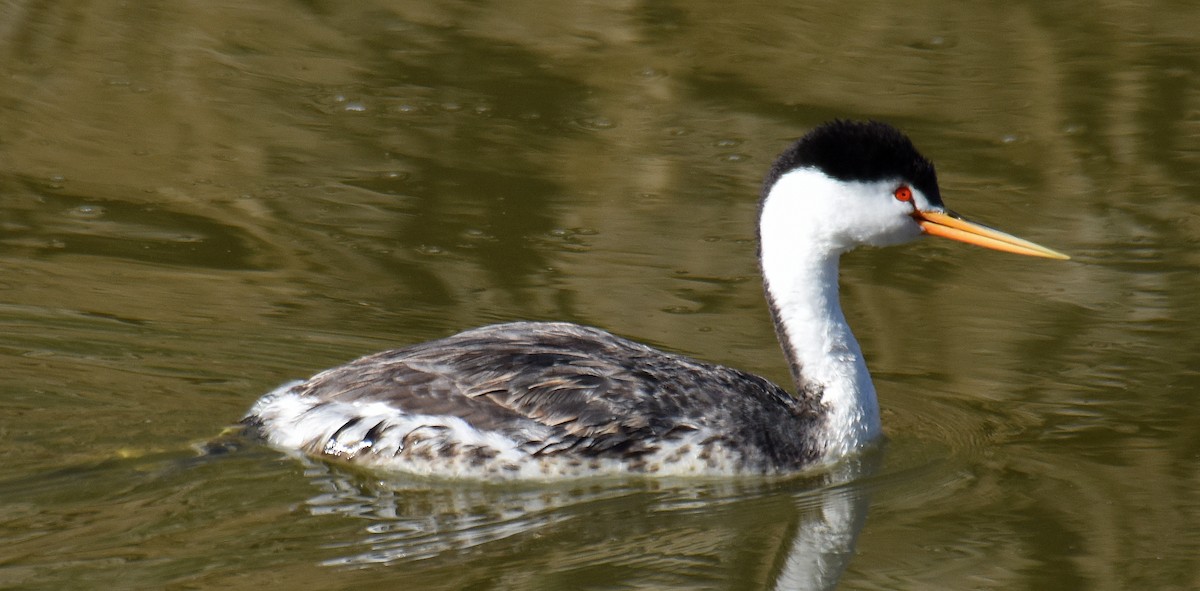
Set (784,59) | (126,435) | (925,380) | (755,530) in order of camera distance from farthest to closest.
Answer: (784,59) < (925,380) < (126,435) < (755,530)

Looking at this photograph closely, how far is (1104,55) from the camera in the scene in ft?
40.7

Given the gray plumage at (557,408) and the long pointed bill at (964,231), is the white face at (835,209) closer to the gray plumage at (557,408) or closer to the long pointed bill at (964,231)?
the long pointed bill at (964,231)

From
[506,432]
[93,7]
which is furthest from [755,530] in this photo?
[93,7]

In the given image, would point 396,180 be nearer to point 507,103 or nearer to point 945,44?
point 507,103

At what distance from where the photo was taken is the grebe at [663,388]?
643 centimetres

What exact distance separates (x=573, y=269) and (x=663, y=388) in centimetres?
215

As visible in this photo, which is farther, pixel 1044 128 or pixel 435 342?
pixel 1044 128

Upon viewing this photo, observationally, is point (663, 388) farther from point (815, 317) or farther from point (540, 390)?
point (815, 317)

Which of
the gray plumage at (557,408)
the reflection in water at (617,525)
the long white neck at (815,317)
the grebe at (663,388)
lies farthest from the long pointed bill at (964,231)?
the reflection in water at (617,525)

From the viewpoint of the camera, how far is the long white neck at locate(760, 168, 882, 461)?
679 centimetres

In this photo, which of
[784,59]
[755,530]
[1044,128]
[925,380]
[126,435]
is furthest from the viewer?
[784,59]

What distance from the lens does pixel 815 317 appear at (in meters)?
6.94

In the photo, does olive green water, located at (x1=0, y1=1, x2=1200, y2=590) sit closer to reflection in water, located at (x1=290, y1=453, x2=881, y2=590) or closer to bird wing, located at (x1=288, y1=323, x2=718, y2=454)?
reflection in water, located at (x1=290, y1=453, x2=881, y2=590)

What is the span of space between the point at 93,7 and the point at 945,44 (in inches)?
246
